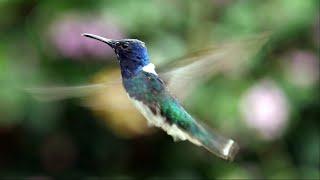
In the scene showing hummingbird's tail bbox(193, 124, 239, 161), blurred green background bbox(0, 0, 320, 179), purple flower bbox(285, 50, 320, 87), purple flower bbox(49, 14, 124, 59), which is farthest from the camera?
purple flower bbox(285, 50, 320, 87)

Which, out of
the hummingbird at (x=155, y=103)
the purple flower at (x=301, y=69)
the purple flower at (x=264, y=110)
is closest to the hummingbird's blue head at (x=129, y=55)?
the hummingbird at (x=155, y=103)

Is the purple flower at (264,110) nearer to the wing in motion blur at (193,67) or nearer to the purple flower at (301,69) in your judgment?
the purple flower at (301,69)

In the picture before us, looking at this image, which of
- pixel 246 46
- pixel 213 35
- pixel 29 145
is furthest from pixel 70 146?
pixel 246 46

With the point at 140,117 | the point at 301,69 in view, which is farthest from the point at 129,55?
the point at 301,69

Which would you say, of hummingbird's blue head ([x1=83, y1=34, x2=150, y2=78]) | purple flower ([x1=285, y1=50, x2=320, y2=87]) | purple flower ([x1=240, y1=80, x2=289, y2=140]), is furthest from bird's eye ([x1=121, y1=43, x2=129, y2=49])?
purple flower ([x1=285, y1=50, x2=320, y2=87])

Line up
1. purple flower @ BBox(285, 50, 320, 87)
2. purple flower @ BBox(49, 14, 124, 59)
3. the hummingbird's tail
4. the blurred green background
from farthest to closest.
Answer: purple flower @ BBox(285, 50, 320, 87) < the blurred green background < purple flower @ BBox(49, 14, 124, 59) < the hummingbird's tail

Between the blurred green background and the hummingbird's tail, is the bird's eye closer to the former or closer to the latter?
the hummingbird's tail
